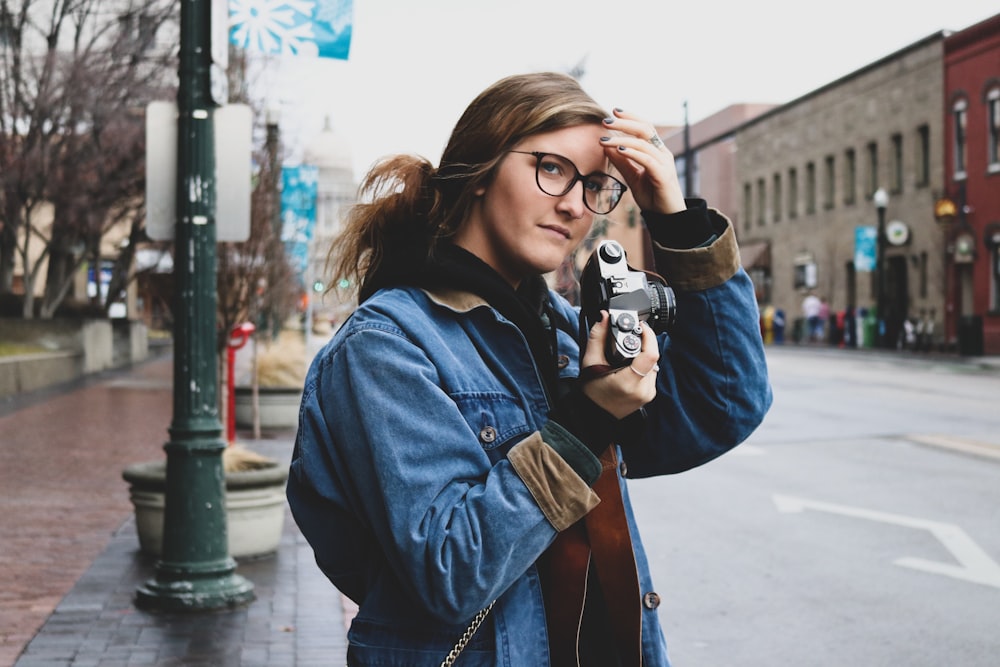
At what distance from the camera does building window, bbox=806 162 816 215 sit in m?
49.7

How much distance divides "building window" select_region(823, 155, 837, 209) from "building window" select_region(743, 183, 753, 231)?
873cm

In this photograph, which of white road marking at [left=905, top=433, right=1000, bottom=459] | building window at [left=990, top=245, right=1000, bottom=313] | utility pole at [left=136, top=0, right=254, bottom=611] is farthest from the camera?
building window at [left=990, top=245, right=1000, bottom=313]

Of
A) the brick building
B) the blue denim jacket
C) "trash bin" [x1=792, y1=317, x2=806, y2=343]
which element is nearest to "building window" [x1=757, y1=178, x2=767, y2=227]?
"trash bin" [x1=792, y1=317, x2=806, y2=343]

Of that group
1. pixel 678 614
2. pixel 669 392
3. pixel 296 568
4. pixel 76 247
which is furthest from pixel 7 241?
pixel 669 392

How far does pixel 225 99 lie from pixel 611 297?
4964 millimetres

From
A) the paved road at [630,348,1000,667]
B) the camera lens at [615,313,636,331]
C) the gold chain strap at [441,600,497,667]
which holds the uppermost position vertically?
the camera lens at [615,313,636,331]

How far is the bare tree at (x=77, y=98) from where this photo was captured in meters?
23.2

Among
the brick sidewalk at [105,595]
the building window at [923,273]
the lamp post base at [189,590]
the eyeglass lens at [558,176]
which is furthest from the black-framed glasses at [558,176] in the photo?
the building window at [923,273]

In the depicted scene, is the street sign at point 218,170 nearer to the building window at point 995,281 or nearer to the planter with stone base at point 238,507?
the planter with stone base at point 238,507

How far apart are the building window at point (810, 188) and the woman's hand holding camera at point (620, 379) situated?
161 feet

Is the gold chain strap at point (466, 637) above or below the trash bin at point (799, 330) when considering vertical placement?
below

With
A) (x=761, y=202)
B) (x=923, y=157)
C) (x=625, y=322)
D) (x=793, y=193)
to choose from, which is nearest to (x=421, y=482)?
(x=625, y=322)

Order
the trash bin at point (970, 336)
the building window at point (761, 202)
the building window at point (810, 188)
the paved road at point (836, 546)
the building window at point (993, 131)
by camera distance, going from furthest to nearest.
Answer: the building window at point (761, 202) → the building window at point (810, 188) → the building window at point (993, 131) → the trash bin at point (970, 336) → the paved road at point (836, 546)

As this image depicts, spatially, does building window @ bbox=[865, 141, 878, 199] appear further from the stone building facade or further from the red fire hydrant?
the red fire hydrant
